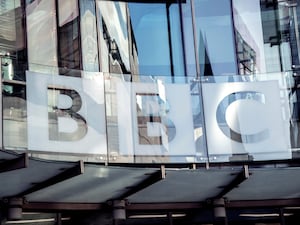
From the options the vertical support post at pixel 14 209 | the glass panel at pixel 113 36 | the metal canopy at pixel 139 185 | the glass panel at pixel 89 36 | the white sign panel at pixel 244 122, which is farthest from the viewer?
the glass panel at pixel 113 36

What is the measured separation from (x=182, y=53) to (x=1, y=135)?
4.79 m

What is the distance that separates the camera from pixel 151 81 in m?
10.8

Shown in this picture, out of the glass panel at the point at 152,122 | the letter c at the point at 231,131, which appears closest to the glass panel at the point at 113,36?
the glass panel at the point at 152,122

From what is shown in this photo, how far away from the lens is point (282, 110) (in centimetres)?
1081

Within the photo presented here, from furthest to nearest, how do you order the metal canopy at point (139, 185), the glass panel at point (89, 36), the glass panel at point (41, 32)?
the glass panel at point (89, 36), the glass panel at point (41, 32), the metal canopy at point (139, 185)


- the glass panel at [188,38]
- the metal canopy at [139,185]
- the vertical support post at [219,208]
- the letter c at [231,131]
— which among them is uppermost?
the glass panel at [188,38]

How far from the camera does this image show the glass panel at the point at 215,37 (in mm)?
12805

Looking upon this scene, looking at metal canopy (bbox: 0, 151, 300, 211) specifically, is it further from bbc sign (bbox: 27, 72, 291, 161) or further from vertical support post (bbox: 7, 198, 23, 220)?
bbc sign (bbox: 27, 72, 291, 161)

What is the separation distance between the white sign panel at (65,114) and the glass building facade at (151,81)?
0.02 m

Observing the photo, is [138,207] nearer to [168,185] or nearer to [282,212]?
[168,185]

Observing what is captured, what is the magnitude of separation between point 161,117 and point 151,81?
65 centimetres

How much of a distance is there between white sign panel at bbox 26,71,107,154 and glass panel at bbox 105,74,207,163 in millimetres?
194

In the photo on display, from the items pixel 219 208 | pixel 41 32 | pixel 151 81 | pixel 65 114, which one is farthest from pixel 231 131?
pixel 41 32

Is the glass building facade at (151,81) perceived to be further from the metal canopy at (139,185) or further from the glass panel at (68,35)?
the metal canopy at (139,185)
